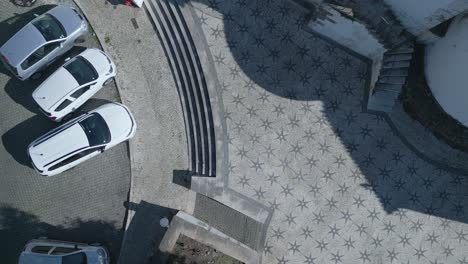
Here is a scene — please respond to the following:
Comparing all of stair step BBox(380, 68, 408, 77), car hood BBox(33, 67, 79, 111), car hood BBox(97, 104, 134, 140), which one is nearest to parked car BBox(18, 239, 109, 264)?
car hood BBox(97, 104, 134, 140)

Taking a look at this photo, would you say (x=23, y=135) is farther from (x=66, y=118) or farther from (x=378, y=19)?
(x=378, y=19)

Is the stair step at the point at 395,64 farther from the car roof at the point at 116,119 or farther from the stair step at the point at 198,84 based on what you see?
the car roof at the point at 116,119

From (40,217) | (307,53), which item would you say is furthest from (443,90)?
(40,217)

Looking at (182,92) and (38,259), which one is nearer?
(38,259)

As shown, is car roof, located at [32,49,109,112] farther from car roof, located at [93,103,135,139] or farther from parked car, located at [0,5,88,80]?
car roof, located at [93,103,135,139]

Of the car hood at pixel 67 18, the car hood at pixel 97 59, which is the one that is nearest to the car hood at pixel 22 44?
the car hood at pixel 67 18

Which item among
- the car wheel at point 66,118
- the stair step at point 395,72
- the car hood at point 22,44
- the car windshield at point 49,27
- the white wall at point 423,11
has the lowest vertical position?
the car wheel at point 66,118

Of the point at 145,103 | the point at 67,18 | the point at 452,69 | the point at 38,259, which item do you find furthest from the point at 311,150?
the point at 38,259
